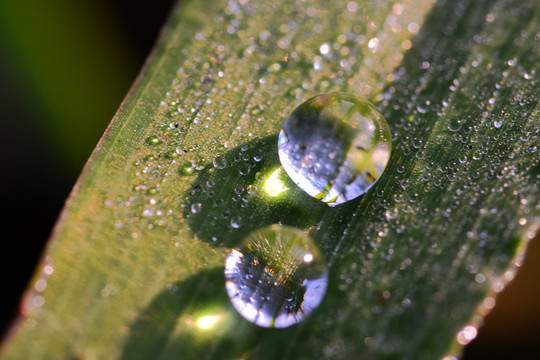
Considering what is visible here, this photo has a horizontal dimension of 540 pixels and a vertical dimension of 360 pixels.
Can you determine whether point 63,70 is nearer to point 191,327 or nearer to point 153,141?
point 153,141

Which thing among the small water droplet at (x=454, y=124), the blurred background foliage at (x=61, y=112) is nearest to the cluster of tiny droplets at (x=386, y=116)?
the small water droplet at (x=454, y=124)

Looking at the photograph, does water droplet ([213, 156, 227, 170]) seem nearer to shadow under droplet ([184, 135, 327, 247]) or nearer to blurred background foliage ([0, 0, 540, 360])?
shadow under droplet ([184, 135, 327, 247])

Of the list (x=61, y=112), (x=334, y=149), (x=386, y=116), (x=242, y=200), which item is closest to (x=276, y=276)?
(x=242, y=200)

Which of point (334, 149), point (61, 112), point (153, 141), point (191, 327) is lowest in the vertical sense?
point (61, 112)

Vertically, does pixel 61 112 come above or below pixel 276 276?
below

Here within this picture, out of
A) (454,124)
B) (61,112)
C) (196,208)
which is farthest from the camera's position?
(61,112)

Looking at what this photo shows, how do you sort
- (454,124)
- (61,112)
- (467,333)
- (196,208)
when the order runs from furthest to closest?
1. (61,112)
2. (454,124)
3. (196,208)
4. (467,333)

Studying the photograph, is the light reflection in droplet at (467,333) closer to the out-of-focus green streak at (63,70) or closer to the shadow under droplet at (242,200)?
the shadow under droplet at (242,200)

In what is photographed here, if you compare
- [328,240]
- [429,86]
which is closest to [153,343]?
A: [328,240]

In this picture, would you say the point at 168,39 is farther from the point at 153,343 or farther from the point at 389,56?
the point at 153,343
